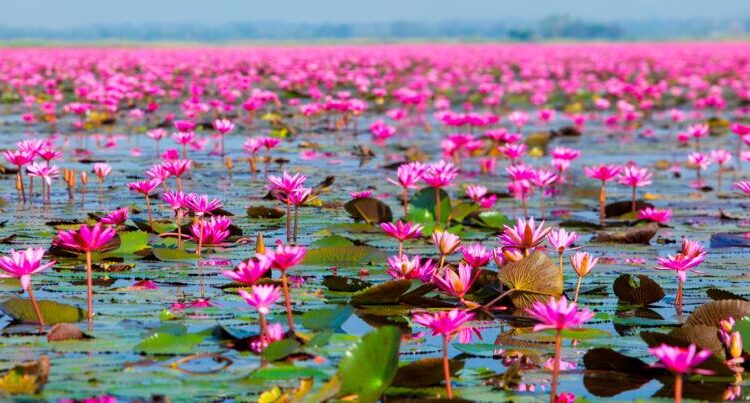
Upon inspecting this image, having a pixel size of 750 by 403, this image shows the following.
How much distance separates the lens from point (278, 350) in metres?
2.92

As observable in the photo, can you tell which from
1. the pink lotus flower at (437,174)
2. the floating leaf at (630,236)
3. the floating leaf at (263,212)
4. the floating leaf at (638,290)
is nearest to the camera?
the floating leaf at (638,290)

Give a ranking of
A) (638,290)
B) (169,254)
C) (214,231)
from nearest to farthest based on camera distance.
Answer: (638,290) < (169,254) < (214,231)

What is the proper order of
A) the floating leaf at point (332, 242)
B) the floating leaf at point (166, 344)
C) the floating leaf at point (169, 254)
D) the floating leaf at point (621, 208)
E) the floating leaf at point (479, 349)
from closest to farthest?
1. the floating leaf at point (166, 344)
2. the floating leaf at point (479, 349)
3. the floating leaf at point (169, 254)
4. the floating leaf at point (332, 242)
5. the floating leaf at point (621, 208)

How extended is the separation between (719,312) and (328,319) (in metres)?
1.13

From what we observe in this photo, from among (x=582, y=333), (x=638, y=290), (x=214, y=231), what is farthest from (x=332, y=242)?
(x=582, y=333)

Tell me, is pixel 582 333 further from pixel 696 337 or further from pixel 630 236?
pixel 630 236

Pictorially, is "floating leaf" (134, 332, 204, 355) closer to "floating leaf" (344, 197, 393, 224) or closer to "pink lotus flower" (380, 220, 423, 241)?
"pink lotus flower" (380, 220, 423, 241)

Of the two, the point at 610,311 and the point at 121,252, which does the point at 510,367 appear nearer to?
the point at 610,311

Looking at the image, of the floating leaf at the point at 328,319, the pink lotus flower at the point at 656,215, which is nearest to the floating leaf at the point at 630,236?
the pink lotus flower at the point at 656,215

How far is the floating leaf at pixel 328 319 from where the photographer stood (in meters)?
3.28

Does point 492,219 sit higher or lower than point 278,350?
lower

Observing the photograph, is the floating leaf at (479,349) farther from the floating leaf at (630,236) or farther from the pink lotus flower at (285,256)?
the floating leaf at (630,236)

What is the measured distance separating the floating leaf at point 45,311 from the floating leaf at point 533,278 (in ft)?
4.39

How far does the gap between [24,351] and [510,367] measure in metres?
1.27
